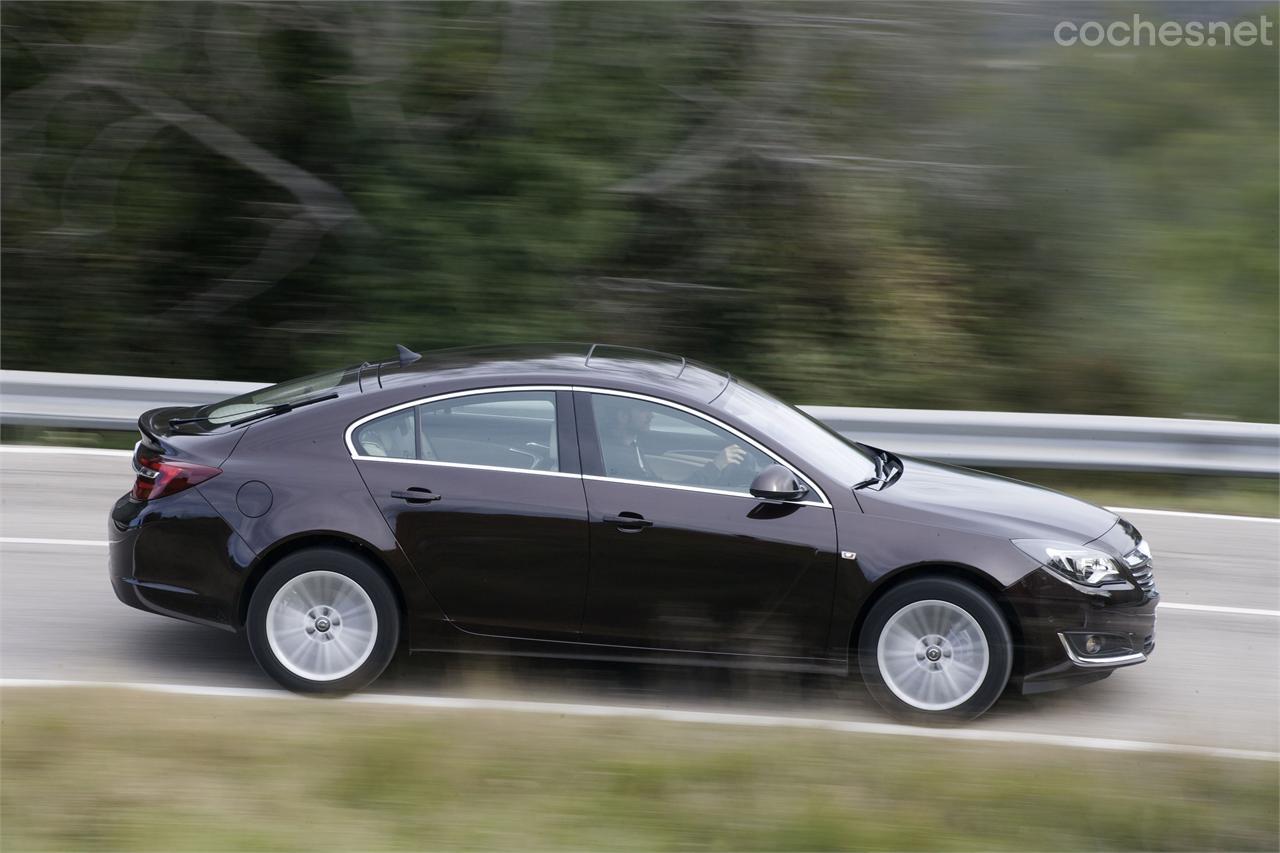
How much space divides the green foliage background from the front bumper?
7713 mm

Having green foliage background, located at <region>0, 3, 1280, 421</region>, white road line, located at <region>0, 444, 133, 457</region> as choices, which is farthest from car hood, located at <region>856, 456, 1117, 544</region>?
green foliage background, located at <region>0, 3, 1280, 421</region>

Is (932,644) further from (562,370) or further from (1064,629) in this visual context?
(562,370)

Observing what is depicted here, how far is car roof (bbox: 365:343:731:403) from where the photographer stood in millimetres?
5793

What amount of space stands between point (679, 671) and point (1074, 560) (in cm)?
184

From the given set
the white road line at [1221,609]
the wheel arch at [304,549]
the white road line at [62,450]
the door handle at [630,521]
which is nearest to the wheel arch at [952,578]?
the door handle at [630,521]

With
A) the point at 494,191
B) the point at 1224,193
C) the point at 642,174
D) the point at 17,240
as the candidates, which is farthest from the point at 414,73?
the point at 1224,193

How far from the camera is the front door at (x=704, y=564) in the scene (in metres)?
5.51

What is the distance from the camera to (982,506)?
19.1 feet

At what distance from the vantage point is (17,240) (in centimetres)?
1379

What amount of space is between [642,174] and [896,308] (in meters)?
3.07

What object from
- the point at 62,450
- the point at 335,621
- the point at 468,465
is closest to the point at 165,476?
the point at 335,621

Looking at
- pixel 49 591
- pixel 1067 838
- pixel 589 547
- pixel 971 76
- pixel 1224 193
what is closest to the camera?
pixel 1067 838

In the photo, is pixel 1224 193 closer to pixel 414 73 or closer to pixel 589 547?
pixel 414 73

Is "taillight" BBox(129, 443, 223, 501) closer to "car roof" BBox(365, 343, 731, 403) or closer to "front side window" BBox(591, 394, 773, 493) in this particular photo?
"car roof" BBox(365, 343, 731, 403)
